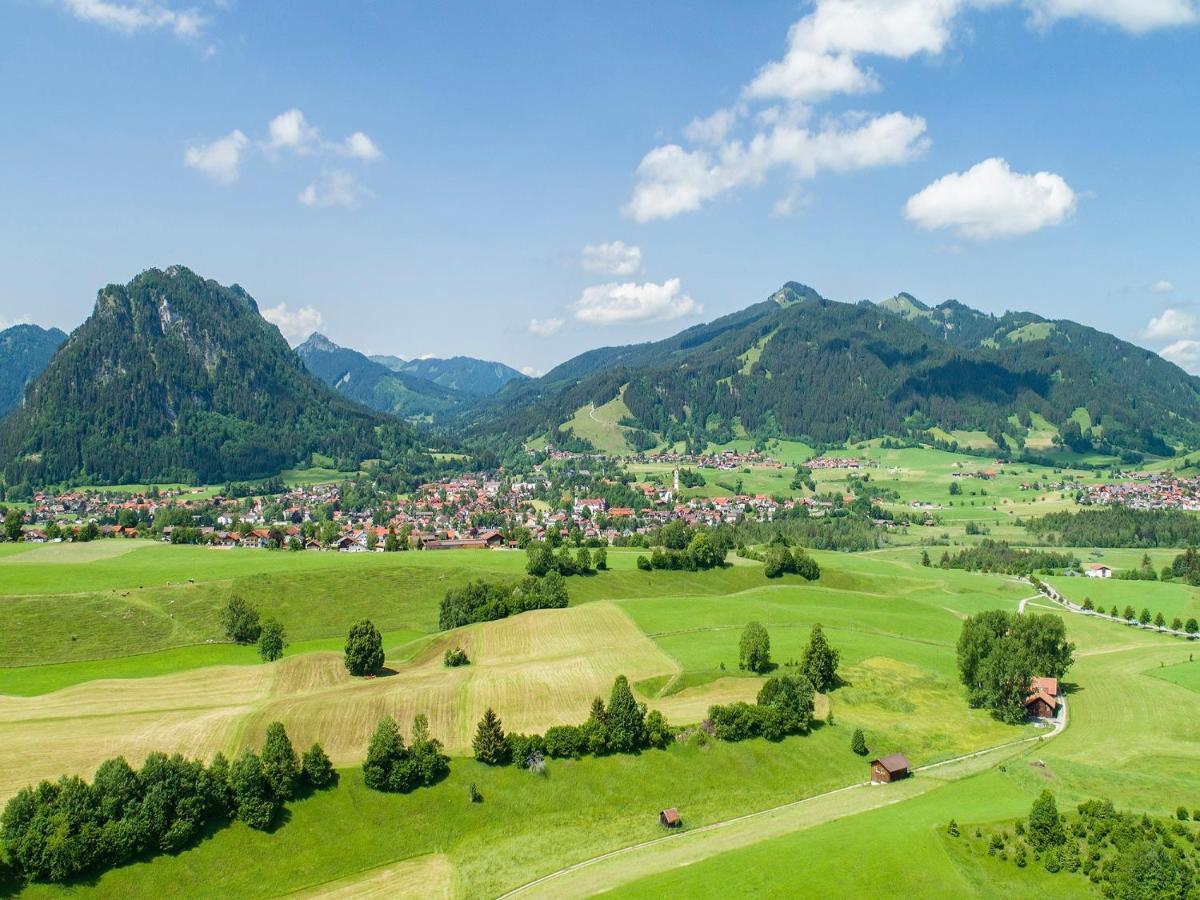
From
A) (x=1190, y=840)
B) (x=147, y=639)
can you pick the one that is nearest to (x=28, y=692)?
(x=147, y=639)

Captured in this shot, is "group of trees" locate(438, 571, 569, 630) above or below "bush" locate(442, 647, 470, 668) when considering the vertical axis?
above

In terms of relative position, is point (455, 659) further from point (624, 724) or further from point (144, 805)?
point (144, 805)

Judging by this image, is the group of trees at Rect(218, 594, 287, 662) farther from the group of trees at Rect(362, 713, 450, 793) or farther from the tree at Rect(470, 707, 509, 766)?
the tree at Rect(470, 707, 509, 766)

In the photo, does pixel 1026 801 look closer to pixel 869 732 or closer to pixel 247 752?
pixel 869 732

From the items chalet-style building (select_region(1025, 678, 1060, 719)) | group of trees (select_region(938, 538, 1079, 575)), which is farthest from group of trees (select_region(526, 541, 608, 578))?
group of trees (select_region(938, 538, 1079, 575))

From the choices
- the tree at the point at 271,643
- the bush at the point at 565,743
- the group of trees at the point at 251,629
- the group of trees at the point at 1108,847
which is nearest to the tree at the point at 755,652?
the bush at the point at 565,743
